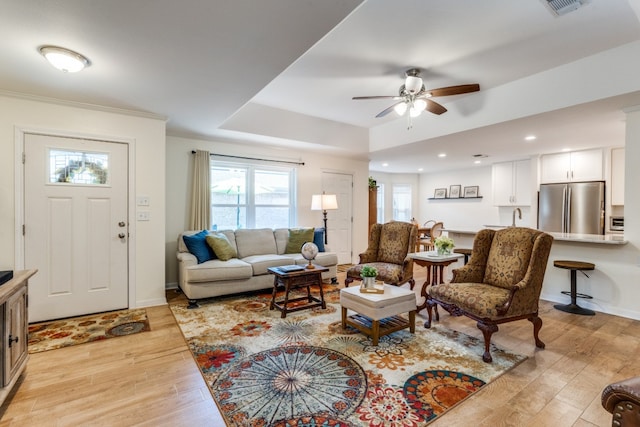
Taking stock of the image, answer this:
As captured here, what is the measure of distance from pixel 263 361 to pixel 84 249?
2.51 metres

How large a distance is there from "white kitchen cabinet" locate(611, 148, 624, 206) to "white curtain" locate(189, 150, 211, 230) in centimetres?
671

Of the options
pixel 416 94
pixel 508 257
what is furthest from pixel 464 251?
pixel 416 94

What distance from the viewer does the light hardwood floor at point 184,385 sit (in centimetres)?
171

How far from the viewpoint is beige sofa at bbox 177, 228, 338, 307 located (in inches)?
143

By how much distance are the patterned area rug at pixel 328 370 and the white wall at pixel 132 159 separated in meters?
0.90

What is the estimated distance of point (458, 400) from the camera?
6.08ft

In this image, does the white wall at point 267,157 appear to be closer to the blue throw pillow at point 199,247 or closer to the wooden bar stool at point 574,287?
the blue throw pillow at point 199,247

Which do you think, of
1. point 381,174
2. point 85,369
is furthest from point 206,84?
point 381,174

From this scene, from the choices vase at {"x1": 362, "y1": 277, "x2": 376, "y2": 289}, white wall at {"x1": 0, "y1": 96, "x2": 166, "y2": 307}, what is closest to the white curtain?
white wall at {"x1": 0, "y1": 96, "x2": 166, "y2": 307}

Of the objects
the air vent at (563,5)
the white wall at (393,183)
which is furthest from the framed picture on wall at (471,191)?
the air vent at (563,5)

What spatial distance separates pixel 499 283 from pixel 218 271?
313 cm

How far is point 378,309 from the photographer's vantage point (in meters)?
2.58

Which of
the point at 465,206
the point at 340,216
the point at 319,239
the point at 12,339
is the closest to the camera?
the point at 12,339

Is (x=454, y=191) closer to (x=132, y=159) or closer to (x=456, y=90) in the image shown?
(x=456, y=90)
